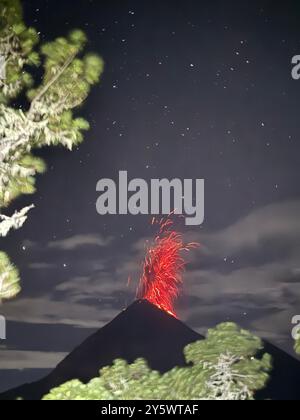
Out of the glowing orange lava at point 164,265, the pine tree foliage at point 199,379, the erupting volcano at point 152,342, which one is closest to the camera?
the pine tree foliage at point 199,379

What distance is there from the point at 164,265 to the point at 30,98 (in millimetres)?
1721

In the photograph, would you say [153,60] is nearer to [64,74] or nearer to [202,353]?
[64,74]

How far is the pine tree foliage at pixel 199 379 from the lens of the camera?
14.5 ft

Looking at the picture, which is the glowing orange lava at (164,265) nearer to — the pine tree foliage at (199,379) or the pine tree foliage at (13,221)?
the pine tree foliage at (199,379)

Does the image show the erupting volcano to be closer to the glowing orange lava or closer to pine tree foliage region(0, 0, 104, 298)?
the glowing orange lava

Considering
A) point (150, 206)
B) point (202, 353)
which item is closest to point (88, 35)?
point (150, 206)

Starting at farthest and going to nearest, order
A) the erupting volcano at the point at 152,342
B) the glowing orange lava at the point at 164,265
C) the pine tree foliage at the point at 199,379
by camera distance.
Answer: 1. the glowing orange lava at the point at 164,265
2. the erupting volcano at the point at 152,342
3. the pine tree foliage at the point at 199,379

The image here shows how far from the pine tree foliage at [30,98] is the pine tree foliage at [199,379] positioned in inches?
55.1

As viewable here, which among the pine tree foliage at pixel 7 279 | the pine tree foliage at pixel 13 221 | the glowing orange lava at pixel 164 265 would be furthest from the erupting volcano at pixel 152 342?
the pine tree foliage at pixel 13 221

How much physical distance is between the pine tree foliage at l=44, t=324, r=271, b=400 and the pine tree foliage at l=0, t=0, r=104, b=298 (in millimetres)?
1400

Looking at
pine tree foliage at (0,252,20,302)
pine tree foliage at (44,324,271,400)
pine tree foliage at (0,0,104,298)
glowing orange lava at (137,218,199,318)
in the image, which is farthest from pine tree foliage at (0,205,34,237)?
pine tree foliage at (44,324,271,400)

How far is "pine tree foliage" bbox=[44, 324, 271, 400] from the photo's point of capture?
14.5 ft

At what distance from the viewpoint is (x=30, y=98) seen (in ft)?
15.3
